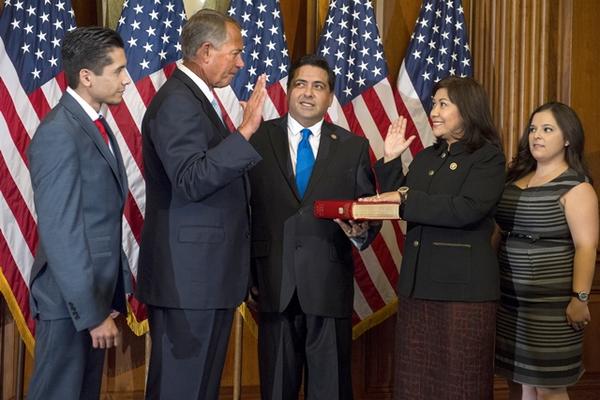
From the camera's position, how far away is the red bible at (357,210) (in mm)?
2811

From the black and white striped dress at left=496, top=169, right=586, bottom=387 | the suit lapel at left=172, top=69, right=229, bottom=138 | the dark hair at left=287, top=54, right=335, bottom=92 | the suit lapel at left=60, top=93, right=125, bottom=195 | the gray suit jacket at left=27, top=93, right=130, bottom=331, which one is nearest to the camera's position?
the gray suit jacket at left=27, top=93, right=130, bottom=331

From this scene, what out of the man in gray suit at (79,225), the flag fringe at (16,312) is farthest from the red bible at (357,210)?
the flag fringe at (16,312)

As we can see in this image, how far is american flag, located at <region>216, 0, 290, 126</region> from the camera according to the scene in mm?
3979

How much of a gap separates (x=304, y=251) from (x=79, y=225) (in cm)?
103

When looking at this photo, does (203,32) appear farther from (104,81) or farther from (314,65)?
(314,65)

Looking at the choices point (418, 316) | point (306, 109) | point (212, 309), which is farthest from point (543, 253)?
point (212, 309)

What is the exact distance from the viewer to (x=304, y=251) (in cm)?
303

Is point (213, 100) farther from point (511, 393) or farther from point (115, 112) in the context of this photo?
point (511, 393)

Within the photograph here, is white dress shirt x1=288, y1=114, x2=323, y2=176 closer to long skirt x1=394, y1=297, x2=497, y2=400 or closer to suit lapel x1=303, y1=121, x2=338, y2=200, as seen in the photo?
suit lapel x1=303, y1=121, x2=338, y2=200

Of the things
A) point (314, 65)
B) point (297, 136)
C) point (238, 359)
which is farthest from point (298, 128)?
point (238, 359)

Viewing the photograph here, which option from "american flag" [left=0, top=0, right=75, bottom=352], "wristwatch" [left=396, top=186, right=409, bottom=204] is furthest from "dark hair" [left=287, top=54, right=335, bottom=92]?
"american flag" [left=0, top=0, right=75, bottom=352]

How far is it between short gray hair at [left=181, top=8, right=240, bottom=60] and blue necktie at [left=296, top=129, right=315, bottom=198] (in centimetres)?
67

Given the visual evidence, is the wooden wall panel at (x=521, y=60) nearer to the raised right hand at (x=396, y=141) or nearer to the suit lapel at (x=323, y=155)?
the raised right hand at (x=396, y=141)

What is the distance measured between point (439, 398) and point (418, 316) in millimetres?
310
